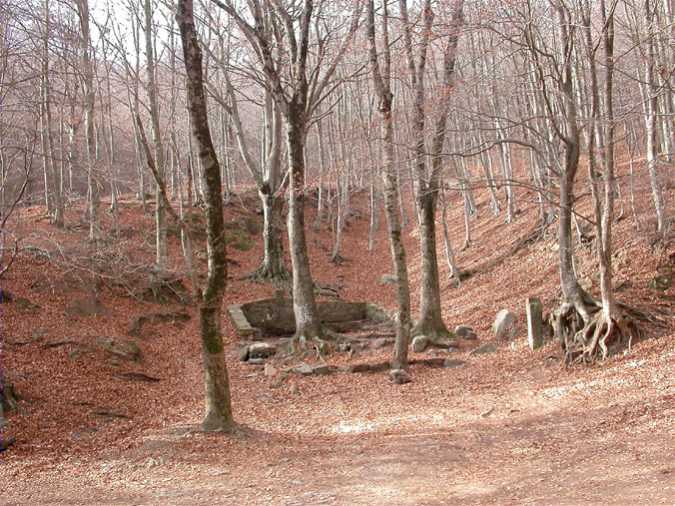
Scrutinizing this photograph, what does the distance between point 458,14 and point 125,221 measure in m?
16.4

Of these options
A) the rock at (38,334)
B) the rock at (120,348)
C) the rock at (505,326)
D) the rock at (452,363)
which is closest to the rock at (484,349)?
the rock at (505,326)

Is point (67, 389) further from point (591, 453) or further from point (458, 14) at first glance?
point (458, 14)

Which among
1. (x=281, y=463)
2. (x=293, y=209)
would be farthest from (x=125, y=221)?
(x=281, y=463)

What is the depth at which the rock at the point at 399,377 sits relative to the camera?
11.0 m

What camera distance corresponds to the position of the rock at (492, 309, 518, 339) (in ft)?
42.4

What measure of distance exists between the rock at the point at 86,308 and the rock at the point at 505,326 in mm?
9185

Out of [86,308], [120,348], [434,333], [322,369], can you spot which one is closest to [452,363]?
[434,333]

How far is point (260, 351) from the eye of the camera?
44.3ft

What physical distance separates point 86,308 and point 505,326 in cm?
957

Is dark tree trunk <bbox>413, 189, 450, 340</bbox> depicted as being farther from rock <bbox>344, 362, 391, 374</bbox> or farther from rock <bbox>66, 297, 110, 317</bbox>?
rock <bbox>66, 297, 110, 317</bbox>

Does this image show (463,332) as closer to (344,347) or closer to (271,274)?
(344,347)

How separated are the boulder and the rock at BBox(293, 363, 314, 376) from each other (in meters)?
3.51

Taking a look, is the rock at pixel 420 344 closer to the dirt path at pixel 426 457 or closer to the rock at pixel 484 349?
the rock at pixel 484 349

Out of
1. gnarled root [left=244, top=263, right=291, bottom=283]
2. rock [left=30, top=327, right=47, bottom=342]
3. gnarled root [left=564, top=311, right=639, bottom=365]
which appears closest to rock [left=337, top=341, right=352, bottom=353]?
gnarled root [left=564, top=311, right=639, bottom=365]
